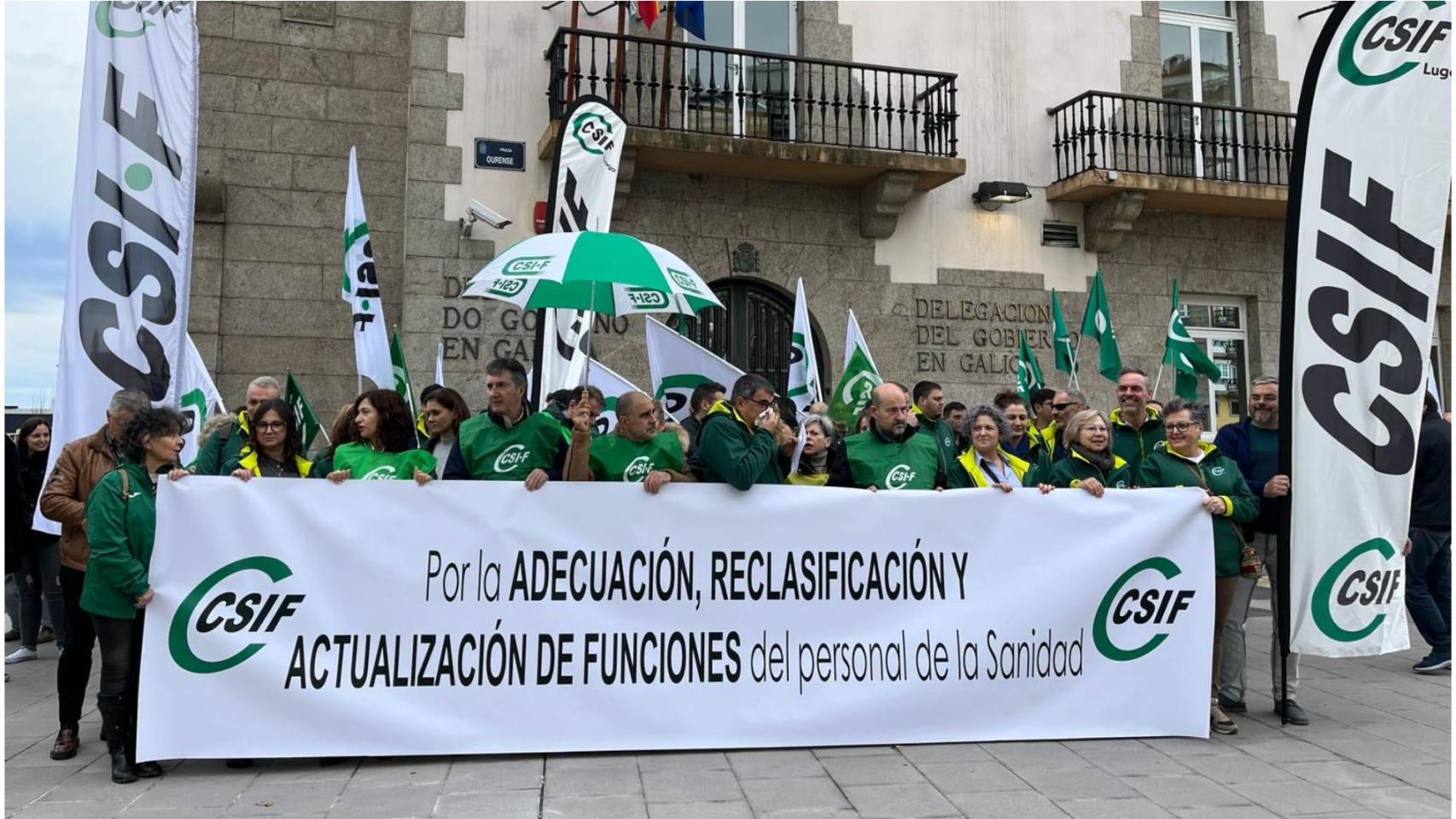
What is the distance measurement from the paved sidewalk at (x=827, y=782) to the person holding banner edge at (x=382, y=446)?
1301 millimetres

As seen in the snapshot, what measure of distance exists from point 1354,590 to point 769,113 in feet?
27.0

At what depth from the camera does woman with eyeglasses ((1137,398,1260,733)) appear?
5.25m

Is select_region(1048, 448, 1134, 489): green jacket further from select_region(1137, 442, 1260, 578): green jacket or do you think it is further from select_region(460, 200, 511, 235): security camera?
select_region(460, 200, 511, 235): security camera

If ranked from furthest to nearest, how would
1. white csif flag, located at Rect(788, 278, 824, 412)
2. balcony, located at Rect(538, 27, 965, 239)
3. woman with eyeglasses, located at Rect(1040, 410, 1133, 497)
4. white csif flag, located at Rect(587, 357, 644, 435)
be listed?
balcony, located at Rect(538, 27, 965, 239)
white csif flag, located at Rect(788, 278, 824, 412)
white csif flag, located at Rect(587, 357, 644, 435)
woman with eyeglasses, located at Rect(1040, 410, 1133, 497)

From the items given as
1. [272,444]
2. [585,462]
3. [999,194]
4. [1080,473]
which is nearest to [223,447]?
[272,444]

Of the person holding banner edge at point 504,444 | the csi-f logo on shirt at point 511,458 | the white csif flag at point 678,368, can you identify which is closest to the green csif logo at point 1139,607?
the person holding banner edge at point 504,444

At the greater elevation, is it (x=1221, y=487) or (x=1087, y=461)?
(x=1087, y=461)

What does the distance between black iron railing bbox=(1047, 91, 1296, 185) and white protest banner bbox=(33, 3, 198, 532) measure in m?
9.77

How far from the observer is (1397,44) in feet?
17.1

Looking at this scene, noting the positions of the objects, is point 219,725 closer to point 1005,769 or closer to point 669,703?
point 669,703

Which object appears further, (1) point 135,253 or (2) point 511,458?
(1) point 135,253

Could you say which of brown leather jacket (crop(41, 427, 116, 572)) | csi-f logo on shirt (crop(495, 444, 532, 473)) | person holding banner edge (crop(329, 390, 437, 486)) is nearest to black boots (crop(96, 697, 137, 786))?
brown leather jacket (crop(41, 427, 116, 572))

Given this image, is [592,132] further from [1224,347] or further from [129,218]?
[1224,347]

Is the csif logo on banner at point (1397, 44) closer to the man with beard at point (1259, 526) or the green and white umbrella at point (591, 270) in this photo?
the man with beard at point (1259, 526)
